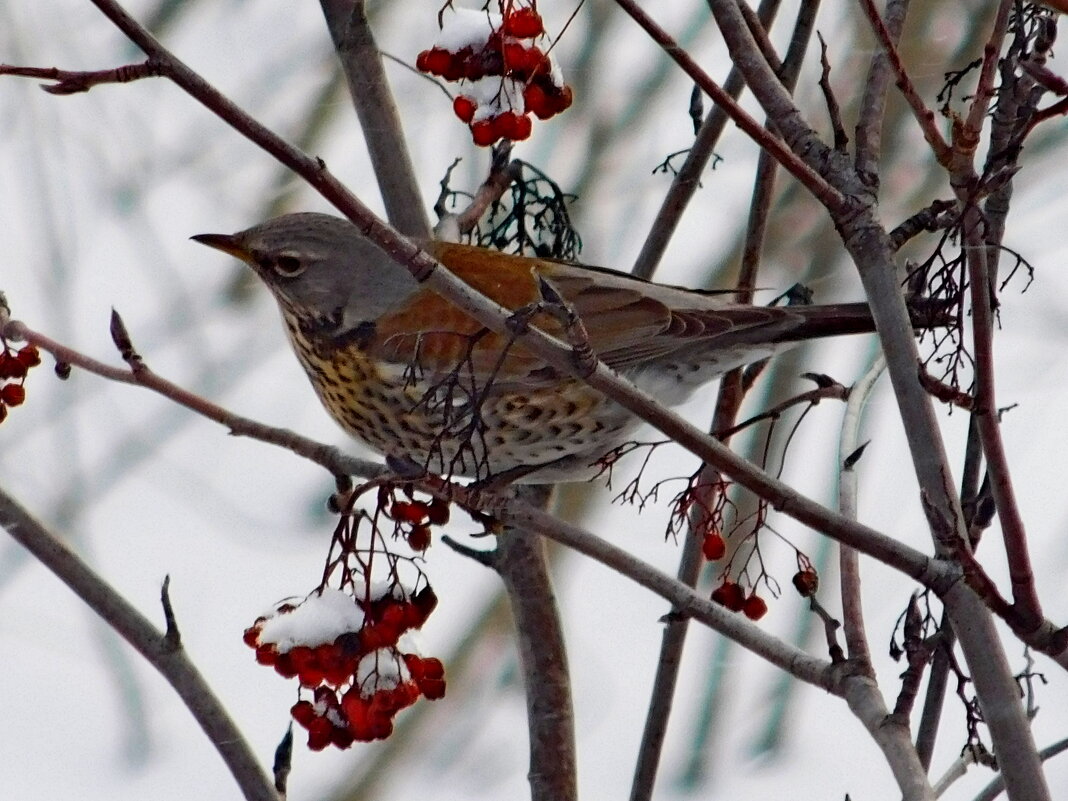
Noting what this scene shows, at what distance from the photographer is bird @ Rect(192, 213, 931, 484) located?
2791mm

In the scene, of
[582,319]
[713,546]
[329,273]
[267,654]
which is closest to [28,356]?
[267,654]

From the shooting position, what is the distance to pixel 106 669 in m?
5.21

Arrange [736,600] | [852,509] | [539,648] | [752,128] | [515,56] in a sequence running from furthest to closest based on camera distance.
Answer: [539,648]
[736,600]
[515,56]
[852,509]
[752,128]

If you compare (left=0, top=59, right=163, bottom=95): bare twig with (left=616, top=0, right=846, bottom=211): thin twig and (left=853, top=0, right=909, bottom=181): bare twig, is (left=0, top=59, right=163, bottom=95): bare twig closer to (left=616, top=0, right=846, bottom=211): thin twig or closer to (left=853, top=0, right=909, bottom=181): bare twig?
(left=616, top=0, right=846, bottom=211): thin twig

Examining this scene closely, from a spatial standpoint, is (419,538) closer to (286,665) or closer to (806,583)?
(286,665)

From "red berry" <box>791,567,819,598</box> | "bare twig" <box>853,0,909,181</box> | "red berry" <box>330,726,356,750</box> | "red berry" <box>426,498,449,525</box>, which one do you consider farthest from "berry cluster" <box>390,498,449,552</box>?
"bare twig" <box>853,0,909,181</box>

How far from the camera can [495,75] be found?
2.31m

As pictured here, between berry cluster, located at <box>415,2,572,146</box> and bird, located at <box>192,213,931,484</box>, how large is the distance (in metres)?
0.54

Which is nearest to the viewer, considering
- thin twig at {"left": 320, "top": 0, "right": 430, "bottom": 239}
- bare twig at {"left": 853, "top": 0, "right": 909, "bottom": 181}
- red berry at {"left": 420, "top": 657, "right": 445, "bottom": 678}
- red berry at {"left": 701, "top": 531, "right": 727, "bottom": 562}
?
bare twig at {"left": 853, "top": 0, "right": 909, "bottom": 181}

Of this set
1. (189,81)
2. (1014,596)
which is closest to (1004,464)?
(1014,596)

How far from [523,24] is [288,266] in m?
1.14

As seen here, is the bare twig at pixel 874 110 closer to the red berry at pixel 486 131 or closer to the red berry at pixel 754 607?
the red berry at pixel 486 131

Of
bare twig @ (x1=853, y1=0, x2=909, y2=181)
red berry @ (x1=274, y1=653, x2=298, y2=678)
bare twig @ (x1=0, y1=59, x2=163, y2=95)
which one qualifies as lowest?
red berry @ (x1=274, y1=653, x2=298, y2=678)

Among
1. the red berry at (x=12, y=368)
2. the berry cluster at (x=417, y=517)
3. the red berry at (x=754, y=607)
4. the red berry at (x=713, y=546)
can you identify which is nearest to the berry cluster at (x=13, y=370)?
the red berry at (x=12, y=368)
